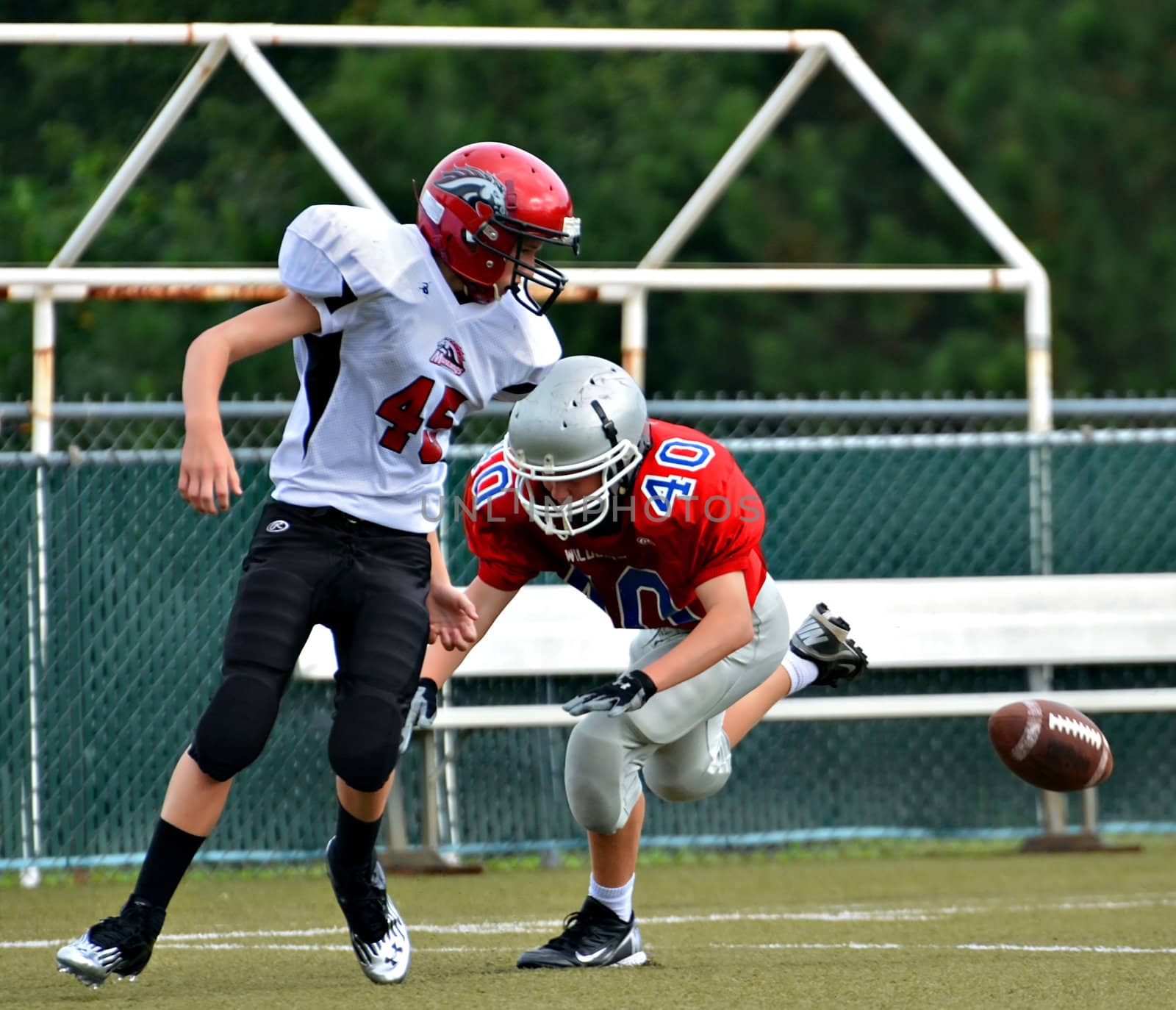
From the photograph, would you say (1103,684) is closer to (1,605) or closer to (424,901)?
(424,901)

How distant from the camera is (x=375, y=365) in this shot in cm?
418

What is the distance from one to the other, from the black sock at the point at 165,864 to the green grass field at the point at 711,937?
0.20 metres

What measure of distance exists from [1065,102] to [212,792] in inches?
612

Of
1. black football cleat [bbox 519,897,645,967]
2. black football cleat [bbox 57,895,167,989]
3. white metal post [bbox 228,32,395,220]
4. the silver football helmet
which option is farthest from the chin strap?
white metal post [bbox 228,32,395,220]

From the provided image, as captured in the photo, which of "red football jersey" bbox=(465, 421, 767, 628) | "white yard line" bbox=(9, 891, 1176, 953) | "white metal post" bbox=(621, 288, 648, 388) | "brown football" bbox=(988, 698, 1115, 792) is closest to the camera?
"red football jersey" bbox=(465, 421, 767, 628)

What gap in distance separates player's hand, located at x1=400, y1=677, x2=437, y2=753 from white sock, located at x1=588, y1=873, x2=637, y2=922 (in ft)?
1.78

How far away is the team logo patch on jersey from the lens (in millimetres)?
4238

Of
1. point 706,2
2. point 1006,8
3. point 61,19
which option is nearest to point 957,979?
point 1006,8

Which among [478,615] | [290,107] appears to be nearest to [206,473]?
[478,615]

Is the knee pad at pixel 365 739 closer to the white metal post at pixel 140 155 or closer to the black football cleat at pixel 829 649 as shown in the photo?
the black football cleat at pixel 829 649

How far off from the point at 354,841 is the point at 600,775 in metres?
0.55

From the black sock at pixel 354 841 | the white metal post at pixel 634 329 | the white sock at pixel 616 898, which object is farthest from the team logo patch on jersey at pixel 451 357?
the white metal post at pixel 634 329

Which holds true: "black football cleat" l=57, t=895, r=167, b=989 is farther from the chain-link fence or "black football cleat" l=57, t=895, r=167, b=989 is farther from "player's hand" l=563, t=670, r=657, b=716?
the chain-link fence

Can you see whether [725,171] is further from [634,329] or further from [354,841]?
[354,841]
